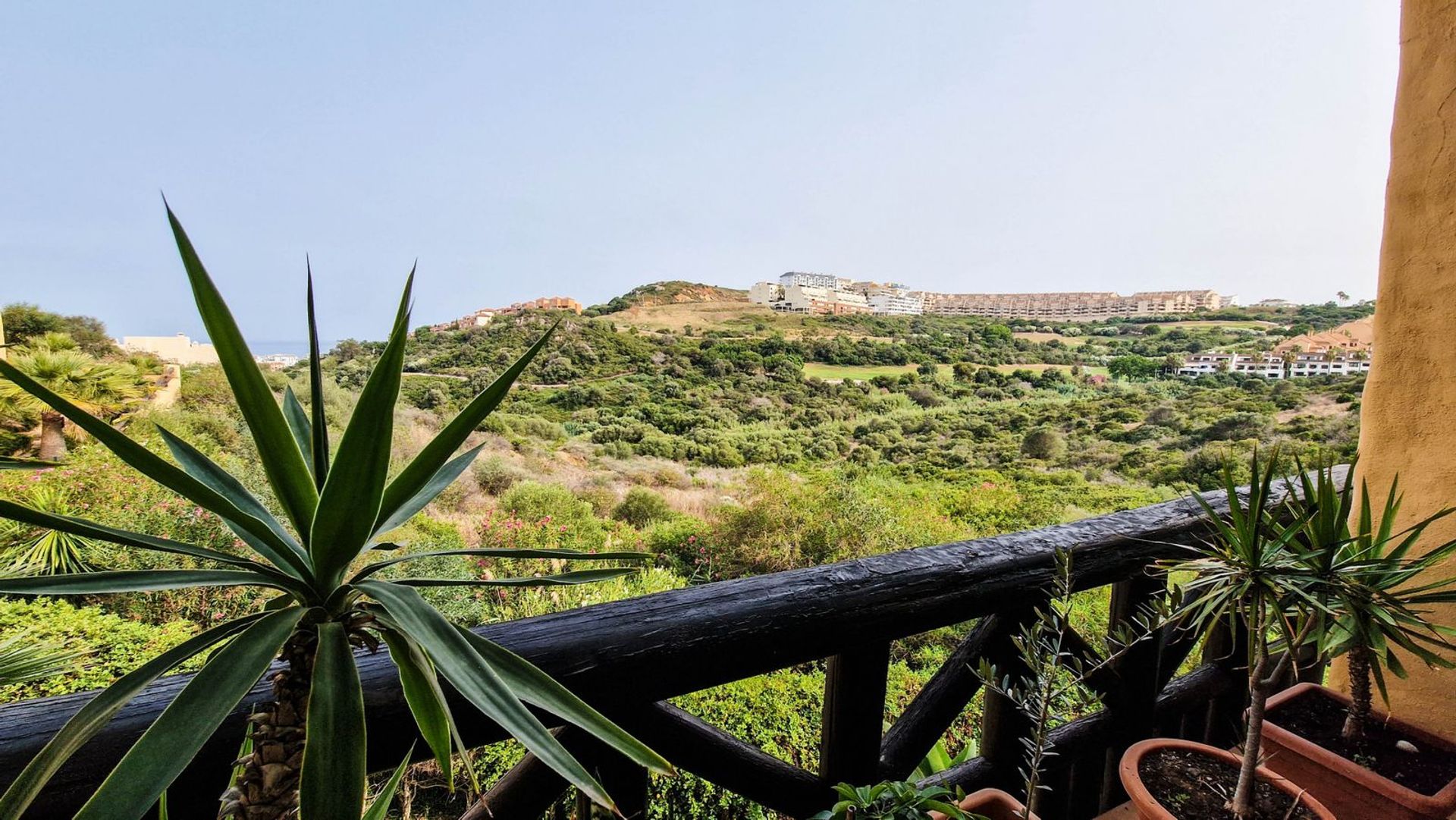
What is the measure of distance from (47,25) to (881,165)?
9.92m

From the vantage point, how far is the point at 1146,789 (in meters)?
1.00

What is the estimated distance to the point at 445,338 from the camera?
553 cm

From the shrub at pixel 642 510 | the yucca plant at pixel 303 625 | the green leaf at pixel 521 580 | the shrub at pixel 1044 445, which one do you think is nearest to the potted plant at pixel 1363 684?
the green leaf at pixel 521 580

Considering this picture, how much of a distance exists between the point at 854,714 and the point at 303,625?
793 millimetres

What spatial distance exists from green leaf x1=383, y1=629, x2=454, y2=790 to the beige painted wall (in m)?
1.87

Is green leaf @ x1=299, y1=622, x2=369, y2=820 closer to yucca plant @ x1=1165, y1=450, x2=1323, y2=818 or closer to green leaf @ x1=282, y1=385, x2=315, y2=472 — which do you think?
green leaf @ x1=282, y1=385, x2=315, y2=472

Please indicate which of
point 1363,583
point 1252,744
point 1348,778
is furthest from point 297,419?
point 1348,778

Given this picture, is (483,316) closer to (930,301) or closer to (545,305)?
(545,305)

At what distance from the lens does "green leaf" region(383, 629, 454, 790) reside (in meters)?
0.39

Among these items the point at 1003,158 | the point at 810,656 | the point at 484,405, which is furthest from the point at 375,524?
the point at 1003,158

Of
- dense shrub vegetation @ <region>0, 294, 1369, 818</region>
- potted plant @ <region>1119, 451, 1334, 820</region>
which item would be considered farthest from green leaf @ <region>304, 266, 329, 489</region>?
dense shrub vegetation @ <region>0, 294, 1369, 818</region>

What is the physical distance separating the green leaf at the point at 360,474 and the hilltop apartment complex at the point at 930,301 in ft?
31.0

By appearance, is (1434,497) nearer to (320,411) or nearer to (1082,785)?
(1082,785)

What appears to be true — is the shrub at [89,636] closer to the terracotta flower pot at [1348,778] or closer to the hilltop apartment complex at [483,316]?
the terracotta flower pot at [1348,778]
